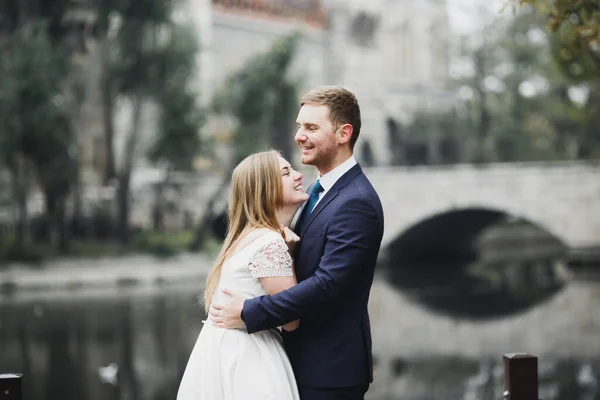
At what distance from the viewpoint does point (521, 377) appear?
4.40 meters

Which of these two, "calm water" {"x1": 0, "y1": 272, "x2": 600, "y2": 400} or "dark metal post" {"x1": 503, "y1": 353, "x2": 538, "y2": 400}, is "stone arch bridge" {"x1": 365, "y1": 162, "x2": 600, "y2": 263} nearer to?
"calm water" {"x1": 0, "y1": 272, "x2": 600, "y2": 400}

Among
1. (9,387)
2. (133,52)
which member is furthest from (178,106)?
(9,387)

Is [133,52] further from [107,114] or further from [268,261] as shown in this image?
[268,261]

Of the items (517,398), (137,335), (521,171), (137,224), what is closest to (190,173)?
(137,224)

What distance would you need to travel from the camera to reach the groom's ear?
12.5 feet

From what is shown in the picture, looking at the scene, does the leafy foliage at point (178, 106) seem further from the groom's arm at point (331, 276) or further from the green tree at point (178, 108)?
the groom's arm at point (331, 276)

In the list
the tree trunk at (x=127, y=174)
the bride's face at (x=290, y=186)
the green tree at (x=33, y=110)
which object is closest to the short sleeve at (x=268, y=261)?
the bride's face at (x=290, y=186)

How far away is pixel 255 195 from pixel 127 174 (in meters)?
23.8

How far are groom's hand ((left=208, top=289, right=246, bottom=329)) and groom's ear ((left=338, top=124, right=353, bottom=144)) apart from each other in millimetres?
676

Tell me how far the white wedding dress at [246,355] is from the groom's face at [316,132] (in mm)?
344

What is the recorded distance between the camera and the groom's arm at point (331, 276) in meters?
3.64

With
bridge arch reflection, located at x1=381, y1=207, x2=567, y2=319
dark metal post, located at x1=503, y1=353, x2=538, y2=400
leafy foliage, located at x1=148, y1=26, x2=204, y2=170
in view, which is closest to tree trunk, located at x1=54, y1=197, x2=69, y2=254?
leafy foliage, located at x1=148, y1=26, x2=204, y2=170

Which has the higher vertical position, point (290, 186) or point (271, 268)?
point (290, 186)

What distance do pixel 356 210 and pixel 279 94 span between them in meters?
25.1
